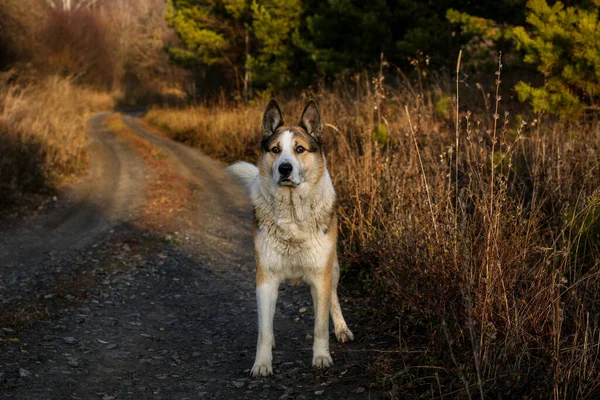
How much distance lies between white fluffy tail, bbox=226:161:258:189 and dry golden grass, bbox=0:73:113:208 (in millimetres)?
7976

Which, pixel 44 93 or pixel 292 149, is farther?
pixel 44 93

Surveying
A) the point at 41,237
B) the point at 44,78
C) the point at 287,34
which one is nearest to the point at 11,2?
the point at 44,78

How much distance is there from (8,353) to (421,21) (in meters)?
13.6

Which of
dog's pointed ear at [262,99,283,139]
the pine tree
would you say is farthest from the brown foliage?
dog's pointed ear at [262,99,283,139]

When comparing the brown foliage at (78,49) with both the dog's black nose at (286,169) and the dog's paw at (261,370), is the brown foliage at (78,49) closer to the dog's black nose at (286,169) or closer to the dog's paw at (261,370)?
the dog's black nose at (286,169)

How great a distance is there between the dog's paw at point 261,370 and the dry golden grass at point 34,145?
898cm

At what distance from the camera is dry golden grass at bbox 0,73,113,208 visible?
12.3 metres

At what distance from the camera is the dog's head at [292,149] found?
4.50 metres

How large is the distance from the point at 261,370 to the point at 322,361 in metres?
0.48

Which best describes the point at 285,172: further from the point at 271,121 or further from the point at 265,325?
the point at 265,325

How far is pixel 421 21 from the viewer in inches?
615

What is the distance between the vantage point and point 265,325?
14.8ft

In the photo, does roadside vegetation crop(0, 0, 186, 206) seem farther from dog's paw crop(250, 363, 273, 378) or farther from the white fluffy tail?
dog's paw crop(250, 363, 273, 378)

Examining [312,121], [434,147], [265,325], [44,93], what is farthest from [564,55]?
[44,93]
